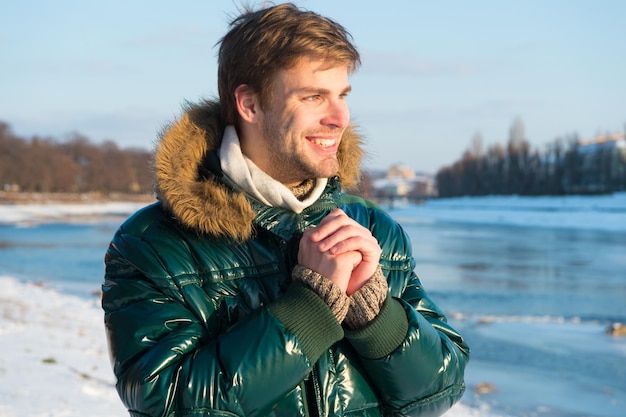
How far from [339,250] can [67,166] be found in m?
80.6

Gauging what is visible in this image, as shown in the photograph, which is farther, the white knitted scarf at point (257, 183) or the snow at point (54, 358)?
the snow at point (54, 358)

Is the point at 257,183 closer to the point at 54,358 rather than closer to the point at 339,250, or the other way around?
the point at 339,250

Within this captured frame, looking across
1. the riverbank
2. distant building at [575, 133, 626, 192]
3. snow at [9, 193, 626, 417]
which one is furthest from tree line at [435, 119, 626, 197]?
snow at [9, 193, 626, 417]

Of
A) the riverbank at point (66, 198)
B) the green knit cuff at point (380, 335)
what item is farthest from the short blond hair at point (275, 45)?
the riverbank at point (66, 198)

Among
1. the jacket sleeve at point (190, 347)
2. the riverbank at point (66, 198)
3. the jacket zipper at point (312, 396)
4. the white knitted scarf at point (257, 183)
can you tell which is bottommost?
the riverbank at point (66, 198)

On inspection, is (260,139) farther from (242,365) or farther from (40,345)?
(40,345)

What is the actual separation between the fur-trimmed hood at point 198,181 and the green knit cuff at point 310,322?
0.24m

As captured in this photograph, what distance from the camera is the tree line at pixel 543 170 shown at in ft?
198

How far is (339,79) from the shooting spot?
5.55ft

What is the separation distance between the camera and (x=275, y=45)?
1647 mm

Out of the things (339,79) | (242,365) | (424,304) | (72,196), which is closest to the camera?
(242,365)

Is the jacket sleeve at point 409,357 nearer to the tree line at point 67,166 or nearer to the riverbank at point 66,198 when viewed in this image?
the riverbank at point 66,198

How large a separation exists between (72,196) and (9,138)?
18650 mm

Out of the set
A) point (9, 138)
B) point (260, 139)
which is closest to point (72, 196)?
point (9, 138)
